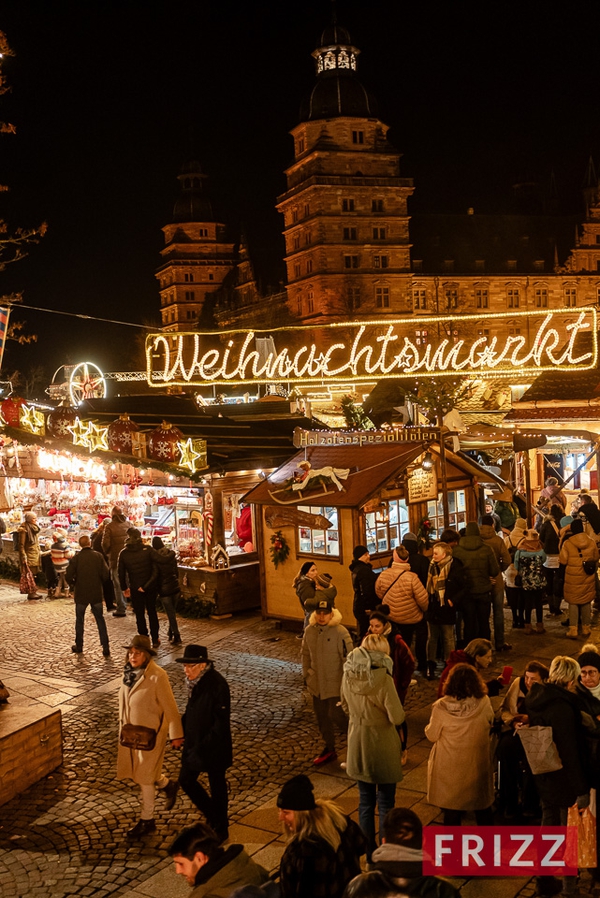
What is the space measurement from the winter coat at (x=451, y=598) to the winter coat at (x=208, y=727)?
4.11 metres

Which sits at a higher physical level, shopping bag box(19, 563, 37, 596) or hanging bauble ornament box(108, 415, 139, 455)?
hanging bauble ornament box(108, 415, 139, 455)

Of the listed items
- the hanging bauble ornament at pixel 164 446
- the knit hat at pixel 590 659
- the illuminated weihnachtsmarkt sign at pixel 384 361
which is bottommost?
the knit hat at pixel 590 659

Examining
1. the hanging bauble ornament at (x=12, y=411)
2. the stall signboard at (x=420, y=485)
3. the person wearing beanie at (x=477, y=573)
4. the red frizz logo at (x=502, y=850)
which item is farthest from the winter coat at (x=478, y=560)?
the hanging bauble ornament at (x=12, y=411)

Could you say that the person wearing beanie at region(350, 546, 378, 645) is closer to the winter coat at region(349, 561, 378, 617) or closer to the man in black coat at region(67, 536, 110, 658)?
the winter coat at region(349, 561, 378, 617)

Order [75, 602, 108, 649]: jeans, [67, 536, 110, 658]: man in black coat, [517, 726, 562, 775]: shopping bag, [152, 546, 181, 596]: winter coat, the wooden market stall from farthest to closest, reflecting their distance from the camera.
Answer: the wooden market stall
[152, 546, 181, 596]: winter coat
[67, 536, 110, 658]: man in black coat
[75, 602, 108, 649]: jeans
[517, 726, 562, 775]: shopping bag

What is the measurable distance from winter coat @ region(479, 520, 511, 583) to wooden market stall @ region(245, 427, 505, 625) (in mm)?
1326

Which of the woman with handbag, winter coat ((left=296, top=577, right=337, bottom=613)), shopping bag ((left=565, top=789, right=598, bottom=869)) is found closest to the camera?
shopping bag ((left=565, top=789, right=598, bottom=869))

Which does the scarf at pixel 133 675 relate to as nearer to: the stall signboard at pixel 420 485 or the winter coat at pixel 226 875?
the winter coat at pixel 226 875

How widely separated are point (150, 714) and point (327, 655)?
1.62 meters

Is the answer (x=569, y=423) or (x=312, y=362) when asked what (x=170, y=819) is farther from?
(x=569, y=423)

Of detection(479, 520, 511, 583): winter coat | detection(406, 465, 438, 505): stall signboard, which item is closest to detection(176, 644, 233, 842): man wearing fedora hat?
detection(479, 520, 511, 583): winter coat

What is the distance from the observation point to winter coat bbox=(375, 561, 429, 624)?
9023 millimetres

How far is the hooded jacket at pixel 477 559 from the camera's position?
9.78 metres

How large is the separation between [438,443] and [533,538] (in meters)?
2.42
